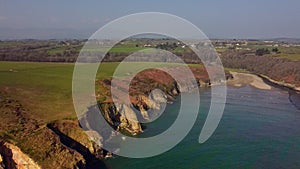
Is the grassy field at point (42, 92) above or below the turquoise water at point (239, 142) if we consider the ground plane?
above

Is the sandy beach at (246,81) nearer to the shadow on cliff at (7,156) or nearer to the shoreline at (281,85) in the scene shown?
the shoreline at (281,85)

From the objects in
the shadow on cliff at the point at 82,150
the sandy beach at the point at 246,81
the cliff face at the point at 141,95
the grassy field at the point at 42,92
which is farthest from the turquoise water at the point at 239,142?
the sandy beach at the point at 246,81

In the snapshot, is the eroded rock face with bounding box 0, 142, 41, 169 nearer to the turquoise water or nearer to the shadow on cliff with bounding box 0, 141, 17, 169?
the shadow on cliff with bounding box 0, 141, 17, 169

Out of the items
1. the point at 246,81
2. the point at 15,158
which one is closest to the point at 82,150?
the point at 15,158

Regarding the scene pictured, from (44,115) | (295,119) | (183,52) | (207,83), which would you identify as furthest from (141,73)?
→ (183,52)

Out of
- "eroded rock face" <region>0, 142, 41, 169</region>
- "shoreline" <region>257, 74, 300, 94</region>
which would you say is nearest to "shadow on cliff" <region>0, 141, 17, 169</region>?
"eroded rock face" <region>0, 142, 41, 169</region>

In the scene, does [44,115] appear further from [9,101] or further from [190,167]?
[190,167]
